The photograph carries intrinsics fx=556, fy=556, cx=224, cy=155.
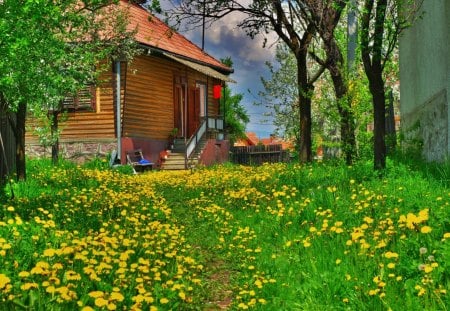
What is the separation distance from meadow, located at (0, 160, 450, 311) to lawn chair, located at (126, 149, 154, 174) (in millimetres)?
10825

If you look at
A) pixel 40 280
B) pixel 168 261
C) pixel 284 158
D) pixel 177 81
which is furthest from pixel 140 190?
pixel 284 158

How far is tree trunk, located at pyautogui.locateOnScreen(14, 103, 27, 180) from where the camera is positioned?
13.2m

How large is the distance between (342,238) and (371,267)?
4.26ft

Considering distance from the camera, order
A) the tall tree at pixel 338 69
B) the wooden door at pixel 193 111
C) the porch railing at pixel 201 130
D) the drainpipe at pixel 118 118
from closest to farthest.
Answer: the tall tree at pixel 338 69
the drainpipe at pixel 118 118
the porch railing at pixel 201 130
the wooden door at pixel 193 111

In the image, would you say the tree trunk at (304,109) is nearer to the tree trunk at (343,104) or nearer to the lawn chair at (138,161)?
the tree trunk at (343,104)

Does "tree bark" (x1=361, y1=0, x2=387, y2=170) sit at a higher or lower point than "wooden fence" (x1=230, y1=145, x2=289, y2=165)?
higher

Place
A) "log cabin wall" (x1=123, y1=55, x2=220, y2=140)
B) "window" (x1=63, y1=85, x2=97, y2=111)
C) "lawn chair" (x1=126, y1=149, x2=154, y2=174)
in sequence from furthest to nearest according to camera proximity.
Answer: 1. "log cabin wall" (x1=123, y1=55, x2=220, y2=140)
2. "window" (x1=63, y1=85, x2=97, y2=111)
3. "lawn chair" (x1=126, y1=149, x2=154, y2=174)

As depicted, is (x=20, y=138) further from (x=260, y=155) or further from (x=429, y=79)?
(x=260, y=155)

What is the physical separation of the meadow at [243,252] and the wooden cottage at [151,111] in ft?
36.9

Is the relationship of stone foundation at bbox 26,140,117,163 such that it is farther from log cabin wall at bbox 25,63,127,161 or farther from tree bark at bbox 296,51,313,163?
tree bark at bbox 296,51,313,163

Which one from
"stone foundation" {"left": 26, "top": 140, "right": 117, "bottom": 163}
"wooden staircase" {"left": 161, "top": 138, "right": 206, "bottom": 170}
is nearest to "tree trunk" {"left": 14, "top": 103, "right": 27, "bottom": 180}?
"stone foundation" {"left": 26, "top": 140, "right": 117, "bottom": 163}

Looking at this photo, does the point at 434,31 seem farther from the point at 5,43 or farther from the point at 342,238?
the point at 5,43

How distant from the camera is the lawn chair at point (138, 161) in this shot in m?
21.9

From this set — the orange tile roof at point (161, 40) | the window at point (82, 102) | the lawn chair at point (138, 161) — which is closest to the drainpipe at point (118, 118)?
the lawn chair at point (138, 161)
